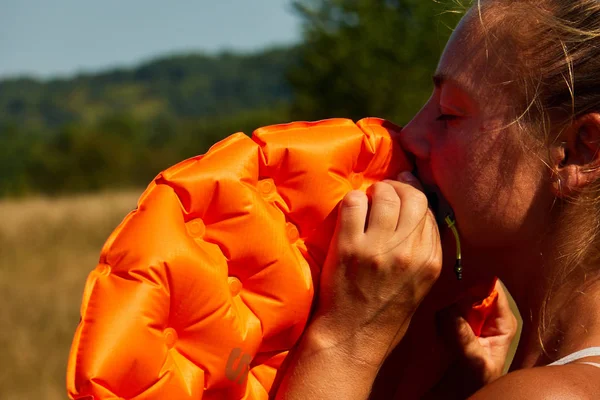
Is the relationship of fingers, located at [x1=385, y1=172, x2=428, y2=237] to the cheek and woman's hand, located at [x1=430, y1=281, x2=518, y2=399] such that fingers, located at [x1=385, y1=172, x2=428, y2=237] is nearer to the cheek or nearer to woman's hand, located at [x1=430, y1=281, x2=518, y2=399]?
the cheek

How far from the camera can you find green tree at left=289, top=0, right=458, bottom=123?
19.4m

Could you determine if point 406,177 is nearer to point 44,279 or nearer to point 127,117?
point 44,279

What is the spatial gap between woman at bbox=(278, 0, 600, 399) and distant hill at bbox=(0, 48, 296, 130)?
97.3 m

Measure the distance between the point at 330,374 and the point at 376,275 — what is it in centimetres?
22

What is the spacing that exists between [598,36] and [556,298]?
0.53 m

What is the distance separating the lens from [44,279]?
10773 mm

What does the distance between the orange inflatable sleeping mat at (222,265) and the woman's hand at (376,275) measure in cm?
9

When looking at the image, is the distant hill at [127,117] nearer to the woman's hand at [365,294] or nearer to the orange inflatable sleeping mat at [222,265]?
the orange inflatable sleeping mat at [222,265]

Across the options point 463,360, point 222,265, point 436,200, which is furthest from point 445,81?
point 463,360

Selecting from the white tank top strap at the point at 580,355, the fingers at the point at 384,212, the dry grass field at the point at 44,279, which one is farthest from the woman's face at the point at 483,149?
the dry grass field at the point at 44,279

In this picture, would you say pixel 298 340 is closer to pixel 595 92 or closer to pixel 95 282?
pixel 95 282

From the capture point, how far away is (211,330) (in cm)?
160

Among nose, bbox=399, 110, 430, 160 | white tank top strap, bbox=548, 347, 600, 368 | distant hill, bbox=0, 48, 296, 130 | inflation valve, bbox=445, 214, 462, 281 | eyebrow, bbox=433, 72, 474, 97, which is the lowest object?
distant hill, bbox=0, 48, 296, 130

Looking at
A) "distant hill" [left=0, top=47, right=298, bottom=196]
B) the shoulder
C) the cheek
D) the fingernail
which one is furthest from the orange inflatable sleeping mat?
"distant hill" [left=0, top=47, right=298, bottom=196]
